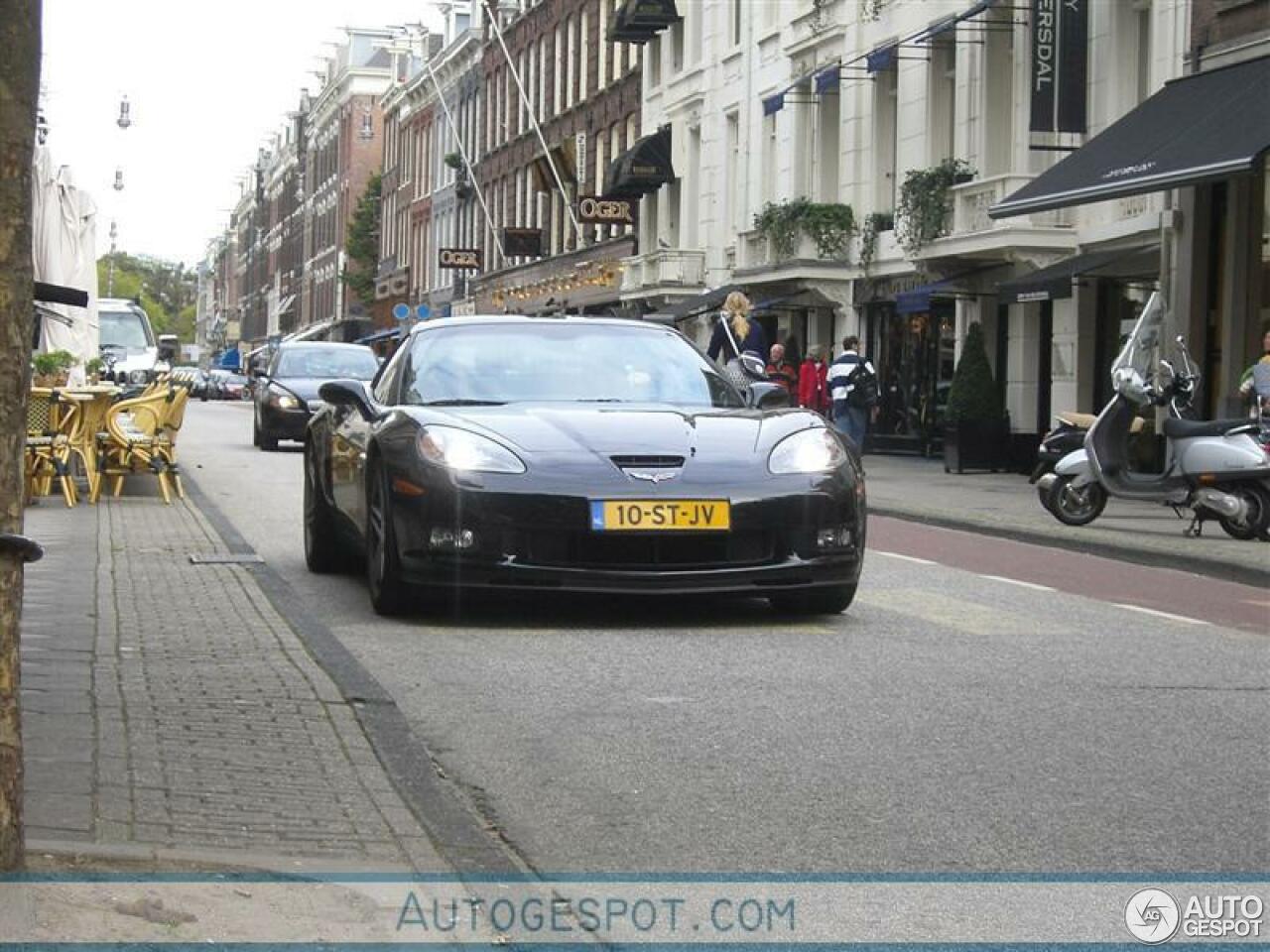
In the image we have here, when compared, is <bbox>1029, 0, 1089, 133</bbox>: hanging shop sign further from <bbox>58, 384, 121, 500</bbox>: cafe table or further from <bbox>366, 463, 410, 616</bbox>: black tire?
<bbox>366, 463, 410, 616</bbox>: black tire

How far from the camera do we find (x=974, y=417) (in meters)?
30.1

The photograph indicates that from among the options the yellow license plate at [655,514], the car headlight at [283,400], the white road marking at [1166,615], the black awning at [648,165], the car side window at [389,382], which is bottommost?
the white road marking at [1166,615]

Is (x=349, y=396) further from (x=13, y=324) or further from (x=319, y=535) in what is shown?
(x=13, y=324)

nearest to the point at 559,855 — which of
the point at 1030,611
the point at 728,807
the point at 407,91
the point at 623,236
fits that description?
the point at 728,807

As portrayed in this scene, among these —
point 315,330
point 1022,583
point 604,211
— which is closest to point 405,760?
point 1022,583

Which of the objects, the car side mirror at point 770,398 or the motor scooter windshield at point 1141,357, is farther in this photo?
the motor scooter windshield at point 1141,357

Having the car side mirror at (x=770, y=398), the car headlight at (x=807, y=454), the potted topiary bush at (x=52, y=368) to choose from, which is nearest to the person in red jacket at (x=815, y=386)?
the potted topiary bush at (x=52, y=368)

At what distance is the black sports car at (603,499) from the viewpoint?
938cm

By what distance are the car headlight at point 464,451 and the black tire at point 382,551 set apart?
29 cm

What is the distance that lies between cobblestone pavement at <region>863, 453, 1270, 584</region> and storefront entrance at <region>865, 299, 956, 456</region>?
23.6 feet

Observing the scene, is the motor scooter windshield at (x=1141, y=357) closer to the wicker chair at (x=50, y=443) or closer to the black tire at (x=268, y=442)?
the wicker chair at (x=50, y=443)

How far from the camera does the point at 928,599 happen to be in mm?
11391

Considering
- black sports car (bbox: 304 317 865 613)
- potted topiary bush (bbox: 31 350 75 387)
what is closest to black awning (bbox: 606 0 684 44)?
potted topiary bush (bbox: 31 350 75 387)

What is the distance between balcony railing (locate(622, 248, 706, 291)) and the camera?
51094mm
